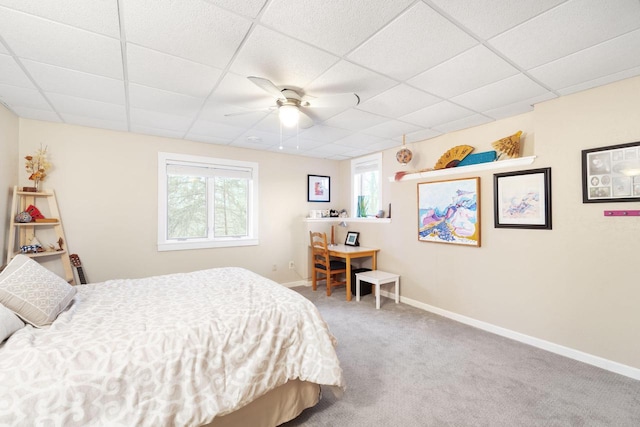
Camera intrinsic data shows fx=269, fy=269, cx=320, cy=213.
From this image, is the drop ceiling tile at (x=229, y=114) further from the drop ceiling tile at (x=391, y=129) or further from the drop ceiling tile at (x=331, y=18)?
the drop ceiling tile at (x=391, y=129)

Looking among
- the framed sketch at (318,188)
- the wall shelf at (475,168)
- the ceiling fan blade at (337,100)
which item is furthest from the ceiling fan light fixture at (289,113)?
the framed sketch at (318,188)

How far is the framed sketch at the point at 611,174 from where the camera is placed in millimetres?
2160

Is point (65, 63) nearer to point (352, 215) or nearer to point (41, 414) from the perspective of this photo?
point (41, 414)

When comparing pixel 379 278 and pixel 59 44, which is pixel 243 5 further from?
pixel 379 278

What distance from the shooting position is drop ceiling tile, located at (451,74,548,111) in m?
2.22

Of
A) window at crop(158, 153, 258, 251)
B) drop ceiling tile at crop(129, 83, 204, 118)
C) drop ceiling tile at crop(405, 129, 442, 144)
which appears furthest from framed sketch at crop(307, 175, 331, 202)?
drop ceiling tile at crop(129, 83, 204, 118)

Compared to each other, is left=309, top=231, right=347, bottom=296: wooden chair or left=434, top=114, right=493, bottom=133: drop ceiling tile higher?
left=434, top=114, right=493, bottom=133: drop ceiling tile

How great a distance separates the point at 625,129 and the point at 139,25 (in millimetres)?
3608

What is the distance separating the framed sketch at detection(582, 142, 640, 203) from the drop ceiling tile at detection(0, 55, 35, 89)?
4.56 metres

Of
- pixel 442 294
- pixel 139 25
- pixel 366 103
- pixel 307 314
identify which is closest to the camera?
pixel 139 25

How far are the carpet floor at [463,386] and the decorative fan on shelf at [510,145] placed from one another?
198cm

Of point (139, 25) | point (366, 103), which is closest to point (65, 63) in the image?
point (139, 25)

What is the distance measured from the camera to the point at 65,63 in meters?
1.93

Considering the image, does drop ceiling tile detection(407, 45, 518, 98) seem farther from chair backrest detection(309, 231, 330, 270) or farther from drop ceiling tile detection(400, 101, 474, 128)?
chair backrest detection(309, 231, 330, 270)
